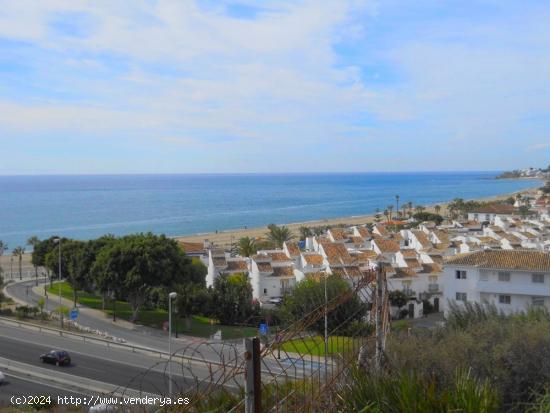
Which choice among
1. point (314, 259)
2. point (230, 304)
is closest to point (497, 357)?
point (230, 304)

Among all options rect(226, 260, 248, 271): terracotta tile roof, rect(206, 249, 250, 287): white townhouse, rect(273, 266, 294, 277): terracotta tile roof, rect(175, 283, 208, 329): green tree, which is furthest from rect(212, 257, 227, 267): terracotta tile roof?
rect(175, 283, 208, 329): green tree

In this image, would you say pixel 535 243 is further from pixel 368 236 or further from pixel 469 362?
pixel 469 362

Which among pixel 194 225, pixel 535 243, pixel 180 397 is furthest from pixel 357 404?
pixel 194 225

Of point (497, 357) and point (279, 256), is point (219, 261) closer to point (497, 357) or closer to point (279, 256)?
point (279, 256)

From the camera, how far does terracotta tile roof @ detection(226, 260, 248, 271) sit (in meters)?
42.7

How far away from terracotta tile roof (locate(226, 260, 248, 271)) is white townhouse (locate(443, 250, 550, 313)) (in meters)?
Result: 15.2

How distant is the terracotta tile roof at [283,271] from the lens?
40.2 m

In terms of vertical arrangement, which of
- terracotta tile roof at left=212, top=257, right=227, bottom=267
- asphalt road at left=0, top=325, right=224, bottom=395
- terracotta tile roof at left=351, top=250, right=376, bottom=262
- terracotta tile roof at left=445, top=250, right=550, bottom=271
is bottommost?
asphalt road at left=0, top=325, right=224, bottom=395

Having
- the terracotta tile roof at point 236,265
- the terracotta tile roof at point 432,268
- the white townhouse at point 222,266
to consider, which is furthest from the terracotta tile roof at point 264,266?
the terracotta tile roof at point 432,268

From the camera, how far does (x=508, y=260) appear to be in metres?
31.2

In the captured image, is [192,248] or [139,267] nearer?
[139,267]

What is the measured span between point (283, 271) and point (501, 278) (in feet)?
48.3

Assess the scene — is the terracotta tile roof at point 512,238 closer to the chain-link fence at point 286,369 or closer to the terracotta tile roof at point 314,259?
the terracotta tile roof at point 314,259

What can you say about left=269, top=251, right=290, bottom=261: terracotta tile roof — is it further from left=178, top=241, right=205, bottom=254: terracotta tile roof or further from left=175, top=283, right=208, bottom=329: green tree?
left=178, top=241, right=205, bottom=254: terracotta tile roof
